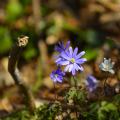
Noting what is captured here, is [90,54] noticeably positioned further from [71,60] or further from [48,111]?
[71,60]

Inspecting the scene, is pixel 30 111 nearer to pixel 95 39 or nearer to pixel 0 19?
pixel 95 39

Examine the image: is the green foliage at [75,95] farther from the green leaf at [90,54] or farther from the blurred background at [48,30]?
the green leaf at [90,54]

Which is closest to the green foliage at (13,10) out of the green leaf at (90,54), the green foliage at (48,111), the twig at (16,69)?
the green leaf at (90,54)

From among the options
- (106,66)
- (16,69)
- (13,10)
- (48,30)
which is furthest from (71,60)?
(13,10)

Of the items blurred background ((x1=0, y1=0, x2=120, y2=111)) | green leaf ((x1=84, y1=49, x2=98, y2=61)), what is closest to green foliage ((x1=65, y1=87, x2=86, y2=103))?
blurred background ((x1=0, y1=0, x2=120, y2=111))

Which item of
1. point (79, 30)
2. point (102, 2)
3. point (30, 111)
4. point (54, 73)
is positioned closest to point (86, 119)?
point (54, 73)

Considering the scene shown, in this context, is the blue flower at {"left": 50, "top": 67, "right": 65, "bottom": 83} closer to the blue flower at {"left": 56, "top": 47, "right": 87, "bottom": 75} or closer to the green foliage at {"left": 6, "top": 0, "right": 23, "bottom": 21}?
the blue flower at {"left": 56, "top": 47, "right": 87, "bottom": 75}
